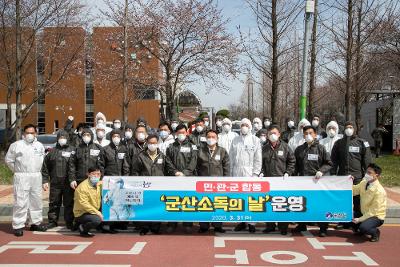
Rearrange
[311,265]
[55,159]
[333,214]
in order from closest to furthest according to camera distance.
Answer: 1. [311,265]
2. [333,214]
3. [55,159]

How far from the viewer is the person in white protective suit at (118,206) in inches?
301

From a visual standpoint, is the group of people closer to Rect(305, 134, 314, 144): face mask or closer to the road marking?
Rect(305, 134, 314, 144): face mask

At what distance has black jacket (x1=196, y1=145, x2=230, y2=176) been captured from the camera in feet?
25.6

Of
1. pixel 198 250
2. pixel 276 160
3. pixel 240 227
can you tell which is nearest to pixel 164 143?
pixel 240 227

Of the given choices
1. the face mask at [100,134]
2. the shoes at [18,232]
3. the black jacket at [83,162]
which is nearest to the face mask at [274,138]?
the black jacket at [83,162]

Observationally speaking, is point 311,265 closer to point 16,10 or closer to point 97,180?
point 97,180

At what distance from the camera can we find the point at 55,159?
8.21m

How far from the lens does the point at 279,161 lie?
7.80 m

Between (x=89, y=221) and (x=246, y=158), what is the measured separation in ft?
9.57

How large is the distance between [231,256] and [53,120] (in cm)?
5195

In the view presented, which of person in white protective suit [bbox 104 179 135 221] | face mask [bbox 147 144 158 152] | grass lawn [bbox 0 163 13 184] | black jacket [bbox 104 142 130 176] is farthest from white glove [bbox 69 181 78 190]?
grass lawn [bbox 0 163 13 184]

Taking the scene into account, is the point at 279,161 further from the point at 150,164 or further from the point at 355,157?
the point at 150,164

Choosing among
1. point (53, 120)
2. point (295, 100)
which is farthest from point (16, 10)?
point (53, 120)

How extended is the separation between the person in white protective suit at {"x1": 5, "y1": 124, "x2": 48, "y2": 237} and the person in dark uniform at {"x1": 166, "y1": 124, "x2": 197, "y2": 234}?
7.41 feet
